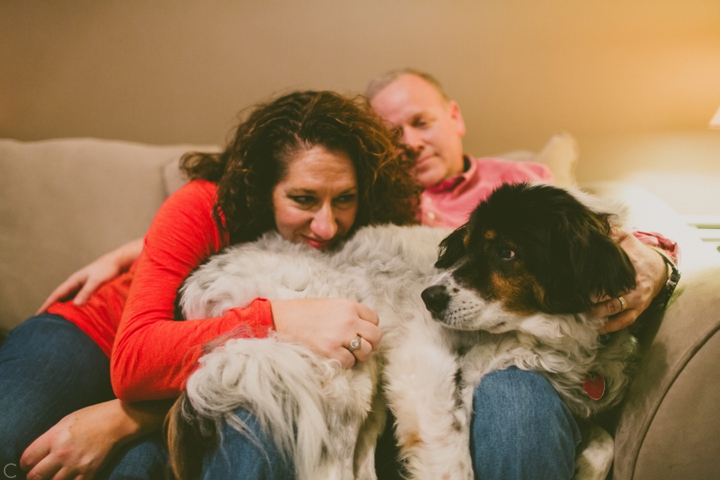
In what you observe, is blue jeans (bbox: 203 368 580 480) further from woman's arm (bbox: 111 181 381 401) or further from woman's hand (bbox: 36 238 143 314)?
woman's hand (bbox: 36 238 143 314)

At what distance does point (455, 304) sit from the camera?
3.66 feet

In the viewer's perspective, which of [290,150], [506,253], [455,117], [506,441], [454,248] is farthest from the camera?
[455,117]

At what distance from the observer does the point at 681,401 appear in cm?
104

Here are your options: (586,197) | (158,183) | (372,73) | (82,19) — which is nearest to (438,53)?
(372,73)

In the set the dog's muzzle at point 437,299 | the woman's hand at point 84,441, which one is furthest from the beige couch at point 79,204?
the woman's hand at point 84,441

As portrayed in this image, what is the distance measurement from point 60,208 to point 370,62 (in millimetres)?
1785

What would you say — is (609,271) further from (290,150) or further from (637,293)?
(290,150)

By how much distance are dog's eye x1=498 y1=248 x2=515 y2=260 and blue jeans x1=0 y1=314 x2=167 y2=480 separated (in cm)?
113

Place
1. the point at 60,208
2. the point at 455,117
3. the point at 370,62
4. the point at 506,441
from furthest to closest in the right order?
1. the point at 370,62
2. the point at 455,117
3. the point at 60,208
4. the point at 506,441

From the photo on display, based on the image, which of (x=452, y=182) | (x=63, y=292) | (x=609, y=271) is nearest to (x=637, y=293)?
(x=609, y=271)

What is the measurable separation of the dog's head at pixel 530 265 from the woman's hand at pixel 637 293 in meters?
0.09

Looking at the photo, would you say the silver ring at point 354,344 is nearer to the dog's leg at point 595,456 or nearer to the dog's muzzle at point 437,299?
the dog's muzzle at point 437,299

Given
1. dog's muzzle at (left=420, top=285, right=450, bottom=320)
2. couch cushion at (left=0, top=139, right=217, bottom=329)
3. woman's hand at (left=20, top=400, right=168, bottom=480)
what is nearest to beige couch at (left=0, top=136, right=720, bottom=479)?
couch cushion at (left=0, top=139, right=217, bottom=329)

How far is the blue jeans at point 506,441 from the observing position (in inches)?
38.1
